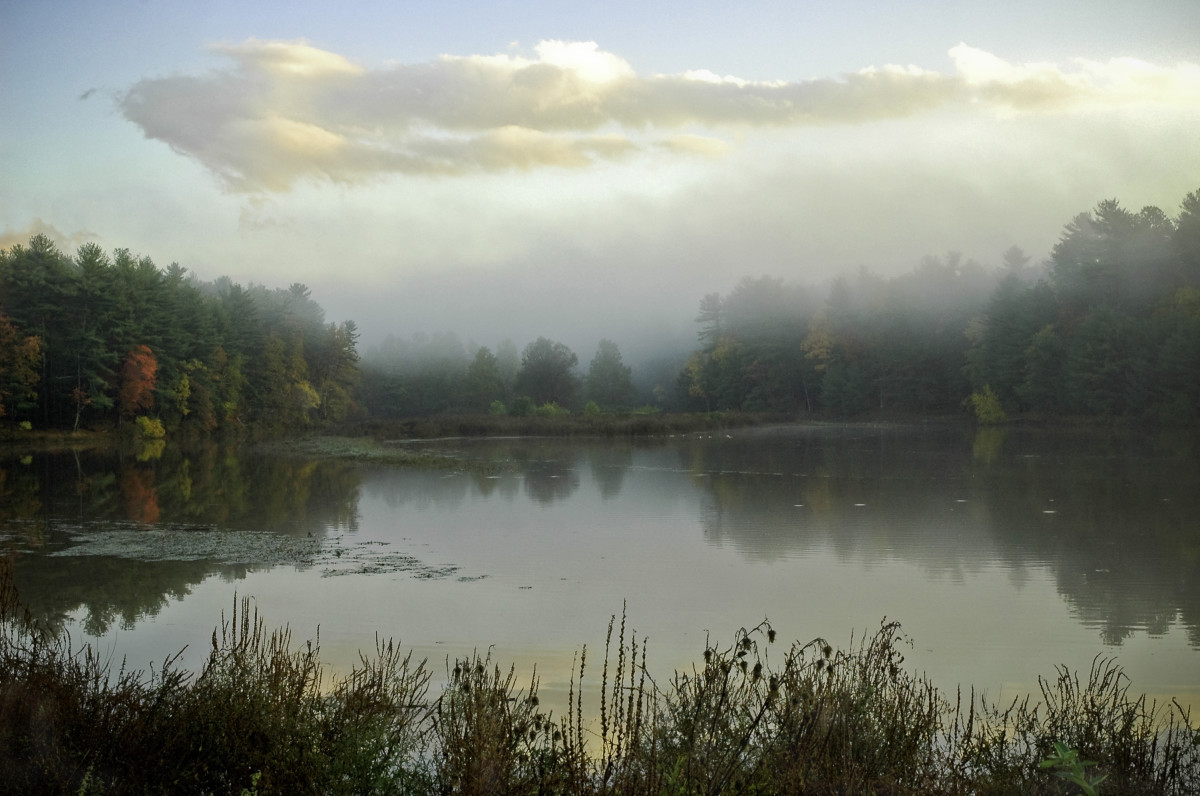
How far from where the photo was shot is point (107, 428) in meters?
50.4

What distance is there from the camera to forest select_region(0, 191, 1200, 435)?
47531 millimetres

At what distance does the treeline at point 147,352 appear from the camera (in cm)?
4647

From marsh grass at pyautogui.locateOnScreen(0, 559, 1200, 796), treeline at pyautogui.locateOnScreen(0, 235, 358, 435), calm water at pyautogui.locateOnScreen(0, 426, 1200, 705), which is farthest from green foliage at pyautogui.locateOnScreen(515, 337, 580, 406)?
marsh grass at pyautogui.locateOnScreen(0, 559, 1200, 796)

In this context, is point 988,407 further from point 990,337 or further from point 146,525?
point 146,525

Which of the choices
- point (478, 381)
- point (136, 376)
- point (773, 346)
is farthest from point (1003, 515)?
point (478, 381)

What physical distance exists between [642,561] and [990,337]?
182 feet

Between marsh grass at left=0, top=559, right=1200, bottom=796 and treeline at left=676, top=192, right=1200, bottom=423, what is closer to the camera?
marsh grass at left=0, top=559, right=1200, bottom=796

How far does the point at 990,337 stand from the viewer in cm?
6319

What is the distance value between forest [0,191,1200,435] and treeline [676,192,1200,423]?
0.42ft

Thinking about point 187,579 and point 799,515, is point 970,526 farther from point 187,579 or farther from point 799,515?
point 187,579

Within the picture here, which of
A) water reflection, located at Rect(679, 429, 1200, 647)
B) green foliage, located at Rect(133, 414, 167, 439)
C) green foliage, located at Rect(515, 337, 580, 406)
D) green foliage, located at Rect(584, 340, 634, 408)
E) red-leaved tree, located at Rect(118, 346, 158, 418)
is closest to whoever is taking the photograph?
water reflection, located at Rect(679, 429, 1200, 647)

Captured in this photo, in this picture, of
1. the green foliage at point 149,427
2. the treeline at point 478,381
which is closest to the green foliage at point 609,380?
the treeline at point 478,381

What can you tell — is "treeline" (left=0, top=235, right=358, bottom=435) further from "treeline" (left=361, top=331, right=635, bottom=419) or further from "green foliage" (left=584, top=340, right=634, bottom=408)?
"green foliage" (left=584, top=340, right=634, bottom=408)

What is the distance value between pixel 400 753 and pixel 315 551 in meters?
10.0
